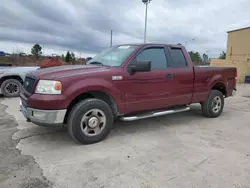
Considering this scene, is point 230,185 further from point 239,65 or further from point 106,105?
point 239,65

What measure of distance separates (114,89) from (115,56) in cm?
90

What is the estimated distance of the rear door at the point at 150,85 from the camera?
3.96 metres

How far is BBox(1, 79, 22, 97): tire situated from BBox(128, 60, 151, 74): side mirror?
5.66 meters

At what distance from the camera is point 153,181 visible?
2523 millimetres

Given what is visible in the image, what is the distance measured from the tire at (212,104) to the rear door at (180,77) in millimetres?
696

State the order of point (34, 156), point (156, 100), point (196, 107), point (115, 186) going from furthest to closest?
point (196, 107) < point (156, 100) < point (34, 156) < point (115, 186)

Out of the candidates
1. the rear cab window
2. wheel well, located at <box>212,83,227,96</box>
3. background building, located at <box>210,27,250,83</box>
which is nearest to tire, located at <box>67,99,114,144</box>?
the rear cab window

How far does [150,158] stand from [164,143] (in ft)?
2.25

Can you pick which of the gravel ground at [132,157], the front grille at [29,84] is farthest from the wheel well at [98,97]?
the front grille at [29,84]

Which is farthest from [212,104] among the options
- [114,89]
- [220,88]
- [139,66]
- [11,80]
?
[11,80]

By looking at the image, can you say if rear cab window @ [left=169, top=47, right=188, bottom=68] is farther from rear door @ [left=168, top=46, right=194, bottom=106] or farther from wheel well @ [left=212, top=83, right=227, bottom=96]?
wheel well @ [left=212, top=83, right=227, bottom=96]

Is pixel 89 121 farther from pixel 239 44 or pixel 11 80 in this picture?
pixel 239 44

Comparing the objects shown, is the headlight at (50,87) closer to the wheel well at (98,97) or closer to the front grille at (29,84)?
the front grille at (29,84)

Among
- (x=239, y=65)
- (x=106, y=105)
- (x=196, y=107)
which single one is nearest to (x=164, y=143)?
(x=106, y=105)
